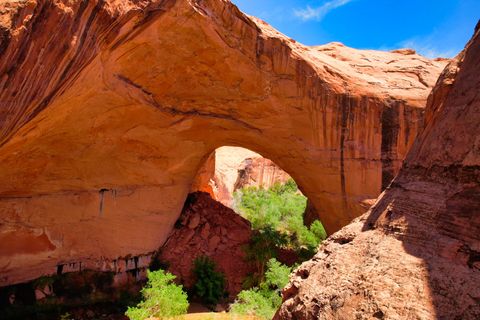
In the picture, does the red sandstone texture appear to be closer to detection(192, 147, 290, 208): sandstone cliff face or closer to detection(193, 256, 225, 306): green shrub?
detection(193, 256, 225, 306): green shrub

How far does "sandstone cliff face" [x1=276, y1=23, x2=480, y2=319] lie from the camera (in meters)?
1.81

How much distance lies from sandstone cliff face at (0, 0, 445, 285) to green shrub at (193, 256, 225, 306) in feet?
4.57

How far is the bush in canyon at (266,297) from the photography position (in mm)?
6750

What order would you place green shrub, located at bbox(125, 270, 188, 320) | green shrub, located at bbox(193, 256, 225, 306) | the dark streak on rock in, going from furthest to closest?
1. green shrub, located at bbox(193, 256, 225, 306)
2. the dark streak on rock
3. green shrub, located at bbox(125, 270, 188, 320)

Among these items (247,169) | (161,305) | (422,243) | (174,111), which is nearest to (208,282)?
(161,305)

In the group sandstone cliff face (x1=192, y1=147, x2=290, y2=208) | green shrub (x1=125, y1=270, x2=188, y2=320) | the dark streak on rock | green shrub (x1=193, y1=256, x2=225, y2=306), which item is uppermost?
the dark streak on rock

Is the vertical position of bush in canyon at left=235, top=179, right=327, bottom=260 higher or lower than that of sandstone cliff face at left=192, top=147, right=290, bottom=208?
lower

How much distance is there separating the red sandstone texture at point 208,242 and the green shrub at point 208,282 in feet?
0.85

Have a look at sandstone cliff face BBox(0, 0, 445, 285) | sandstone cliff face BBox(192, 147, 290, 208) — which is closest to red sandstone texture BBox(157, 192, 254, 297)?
sandstone cliff face BBox(0, 0, 445, 285)

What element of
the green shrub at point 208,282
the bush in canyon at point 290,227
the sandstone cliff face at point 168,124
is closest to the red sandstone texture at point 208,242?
the green shrub at point 208,282

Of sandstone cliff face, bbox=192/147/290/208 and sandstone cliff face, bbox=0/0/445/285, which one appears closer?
sandstone cliff face, bbox=0/0/445/285

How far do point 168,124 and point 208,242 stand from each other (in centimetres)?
378

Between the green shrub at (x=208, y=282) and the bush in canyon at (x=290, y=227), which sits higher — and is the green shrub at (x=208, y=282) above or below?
below

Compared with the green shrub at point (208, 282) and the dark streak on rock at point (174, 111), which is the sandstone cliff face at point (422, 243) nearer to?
the dark streak on rock at point (174, 111)
